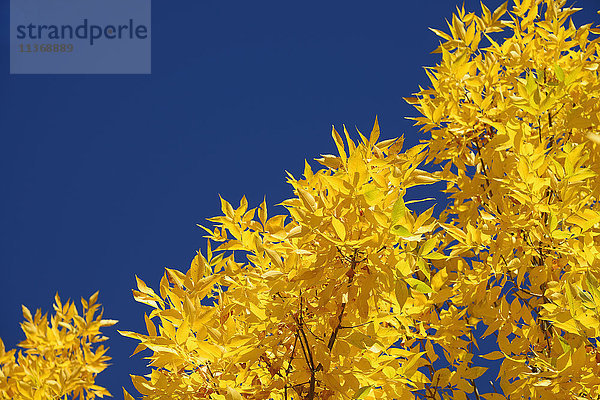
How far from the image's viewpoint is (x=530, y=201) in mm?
667

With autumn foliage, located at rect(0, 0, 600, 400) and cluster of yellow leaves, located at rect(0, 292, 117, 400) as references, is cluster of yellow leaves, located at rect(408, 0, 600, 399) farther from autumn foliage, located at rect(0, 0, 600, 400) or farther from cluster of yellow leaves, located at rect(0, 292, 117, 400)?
cluster of yellow leaves, located at rect(0, 292, 117, 400)

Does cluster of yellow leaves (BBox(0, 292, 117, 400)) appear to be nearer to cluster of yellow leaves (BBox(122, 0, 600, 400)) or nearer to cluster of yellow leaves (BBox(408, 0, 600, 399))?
cluster of yellow leaves (BBox(122, 0, 600, 400))

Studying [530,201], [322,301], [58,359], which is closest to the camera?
[322,301]

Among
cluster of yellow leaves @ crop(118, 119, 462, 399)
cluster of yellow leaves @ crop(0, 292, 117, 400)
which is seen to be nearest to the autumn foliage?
cluster of yellow leaves @ crop(118, 119, 462, 399)

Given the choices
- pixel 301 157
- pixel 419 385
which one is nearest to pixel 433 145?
pixel 419 385

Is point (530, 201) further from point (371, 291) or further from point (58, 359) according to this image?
point (58, 359)

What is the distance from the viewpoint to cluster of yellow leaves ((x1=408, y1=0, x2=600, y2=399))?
Answer: 620mm

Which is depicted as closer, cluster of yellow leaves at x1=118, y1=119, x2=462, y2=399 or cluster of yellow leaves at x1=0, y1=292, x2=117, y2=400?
cluster of yellow leaves at x1=118, y1=119, x2=462, y2=399

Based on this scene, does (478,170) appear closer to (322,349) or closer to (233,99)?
(322,349)

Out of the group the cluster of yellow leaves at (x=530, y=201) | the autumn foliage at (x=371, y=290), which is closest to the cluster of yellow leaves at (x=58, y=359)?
the autumn foliage at (x=371, y=290)

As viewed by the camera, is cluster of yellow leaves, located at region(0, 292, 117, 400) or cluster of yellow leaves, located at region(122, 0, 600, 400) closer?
cluster of yellow leaves, located at region(122, 0, 600, 400)

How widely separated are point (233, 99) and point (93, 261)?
1.26m

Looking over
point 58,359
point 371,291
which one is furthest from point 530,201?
point 58,359

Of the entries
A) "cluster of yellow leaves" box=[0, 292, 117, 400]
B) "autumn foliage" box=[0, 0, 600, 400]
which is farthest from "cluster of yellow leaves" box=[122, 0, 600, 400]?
"cluster of yellow leaves" box=[0, 292, 117, 400]
